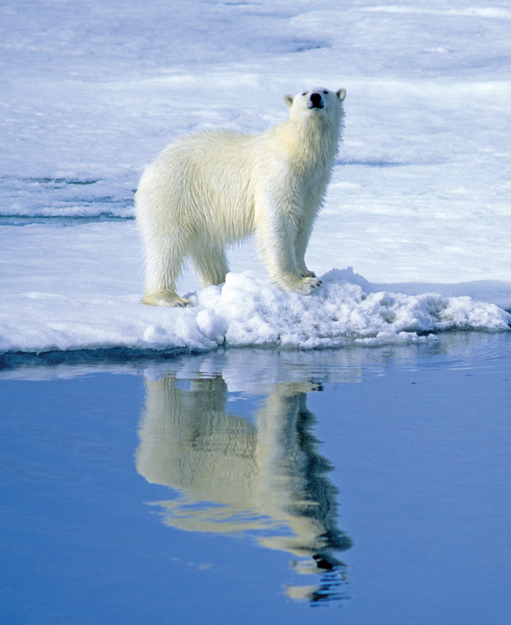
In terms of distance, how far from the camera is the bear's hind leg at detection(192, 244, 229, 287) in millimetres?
5801

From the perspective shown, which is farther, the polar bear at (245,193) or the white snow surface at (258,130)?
the polar bear at (245,193)

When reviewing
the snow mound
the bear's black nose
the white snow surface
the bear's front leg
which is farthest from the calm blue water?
the bear's black nose

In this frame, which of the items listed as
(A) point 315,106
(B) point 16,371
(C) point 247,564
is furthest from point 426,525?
(A) point 315,106

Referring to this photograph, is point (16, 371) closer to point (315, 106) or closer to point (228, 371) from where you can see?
point (228, 371)

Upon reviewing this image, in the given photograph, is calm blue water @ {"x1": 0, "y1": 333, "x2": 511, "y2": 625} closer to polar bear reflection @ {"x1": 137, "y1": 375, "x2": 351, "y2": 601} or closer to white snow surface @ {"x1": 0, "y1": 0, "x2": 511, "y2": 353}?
polar bear reflection @ {"x1": 137, "y1": 375, "x2": 351, "y2": 601}

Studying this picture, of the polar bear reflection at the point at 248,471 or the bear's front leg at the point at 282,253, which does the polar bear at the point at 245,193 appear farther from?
the polar bear reflection at the point at 248,471

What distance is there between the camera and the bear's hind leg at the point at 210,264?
580 cm

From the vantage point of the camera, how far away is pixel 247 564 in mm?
2268

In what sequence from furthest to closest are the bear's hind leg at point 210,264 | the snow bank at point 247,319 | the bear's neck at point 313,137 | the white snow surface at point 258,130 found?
the bear's hind leg at point 210,264 < the bear's neck at point 313,137 < the white snow surface at point 258,130 < the snow bank at point 247,319

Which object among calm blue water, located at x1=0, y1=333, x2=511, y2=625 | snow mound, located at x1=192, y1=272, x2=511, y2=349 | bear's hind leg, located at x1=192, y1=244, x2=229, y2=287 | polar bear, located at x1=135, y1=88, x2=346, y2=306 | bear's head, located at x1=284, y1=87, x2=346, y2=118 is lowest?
calm blue water, located at x1=0, y1=333, x2=511, y2=625

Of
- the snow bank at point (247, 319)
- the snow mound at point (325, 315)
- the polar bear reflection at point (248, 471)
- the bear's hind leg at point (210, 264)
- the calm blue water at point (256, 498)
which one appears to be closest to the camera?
the calm blue water at point (256, 498)

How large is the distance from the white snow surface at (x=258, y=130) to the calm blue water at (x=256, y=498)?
958mm

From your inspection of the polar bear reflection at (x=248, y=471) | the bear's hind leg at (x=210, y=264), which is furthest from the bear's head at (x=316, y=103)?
the polar bear reflection at (x=248, y=471)

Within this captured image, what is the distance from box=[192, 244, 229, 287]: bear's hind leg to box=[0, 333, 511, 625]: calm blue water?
5.65ft
